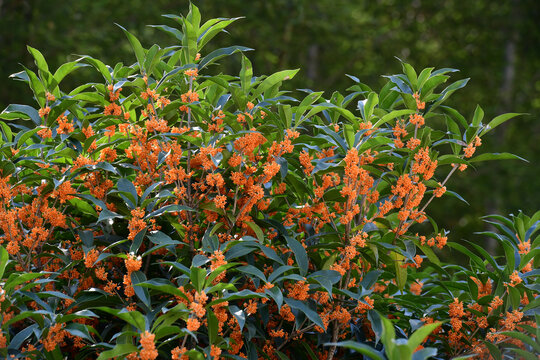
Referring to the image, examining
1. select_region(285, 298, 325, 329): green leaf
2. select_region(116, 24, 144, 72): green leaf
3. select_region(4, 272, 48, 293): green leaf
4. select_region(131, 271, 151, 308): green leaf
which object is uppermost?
select_region(116, 24, 144, 72): green leaf

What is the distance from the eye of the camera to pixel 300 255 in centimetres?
185

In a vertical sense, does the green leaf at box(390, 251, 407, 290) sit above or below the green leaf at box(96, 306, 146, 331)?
below

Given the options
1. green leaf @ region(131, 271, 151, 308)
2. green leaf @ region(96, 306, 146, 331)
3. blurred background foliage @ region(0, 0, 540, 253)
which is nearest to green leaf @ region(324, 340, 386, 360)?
green leaf @ region(96, 306, 146, 331)

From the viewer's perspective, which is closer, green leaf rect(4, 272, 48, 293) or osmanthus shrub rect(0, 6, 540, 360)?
green leaf rect(4, 272, 48, 293)

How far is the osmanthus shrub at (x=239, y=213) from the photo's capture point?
1835mm

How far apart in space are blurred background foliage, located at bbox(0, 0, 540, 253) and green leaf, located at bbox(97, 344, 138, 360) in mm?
8819

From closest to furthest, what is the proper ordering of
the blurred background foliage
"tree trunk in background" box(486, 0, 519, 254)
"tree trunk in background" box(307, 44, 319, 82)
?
1. the blurred background foliage
2. "tree trunk in background" box(486, 0, 519, 254)
3. "tree trunk in background" box(307, 44, 319, 82)

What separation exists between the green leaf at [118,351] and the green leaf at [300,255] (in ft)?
1.82

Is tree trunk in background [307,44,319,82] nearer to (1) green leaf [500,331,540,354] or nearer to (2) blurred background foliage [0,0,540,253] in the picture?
(2) blurred background foliage [0,0,540,253]

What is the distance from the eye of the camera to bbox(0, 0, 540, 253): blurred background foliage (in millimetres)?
10289

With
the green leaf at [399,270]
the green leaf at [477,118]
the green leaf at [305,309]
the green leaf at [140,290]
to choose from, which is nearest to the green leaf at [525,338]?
the green leaf at [399,270]

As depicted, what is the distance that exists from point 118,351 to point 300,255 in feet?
2.02

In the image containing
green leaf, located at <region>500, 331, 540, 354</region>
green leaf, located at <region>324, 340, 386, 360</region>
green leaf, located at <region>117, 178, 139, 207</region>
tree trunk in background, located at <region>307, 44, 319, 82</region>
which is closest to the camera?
green leaf, located at <region>324, 340, 386, 360</region>

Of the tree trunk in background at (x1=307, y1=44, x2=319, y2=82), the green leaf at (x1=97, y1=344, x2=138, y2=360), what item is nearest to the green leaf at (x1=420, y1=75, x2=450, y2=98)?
the green leaf at (x1=97, y1=344, x2=138, y2=360)
